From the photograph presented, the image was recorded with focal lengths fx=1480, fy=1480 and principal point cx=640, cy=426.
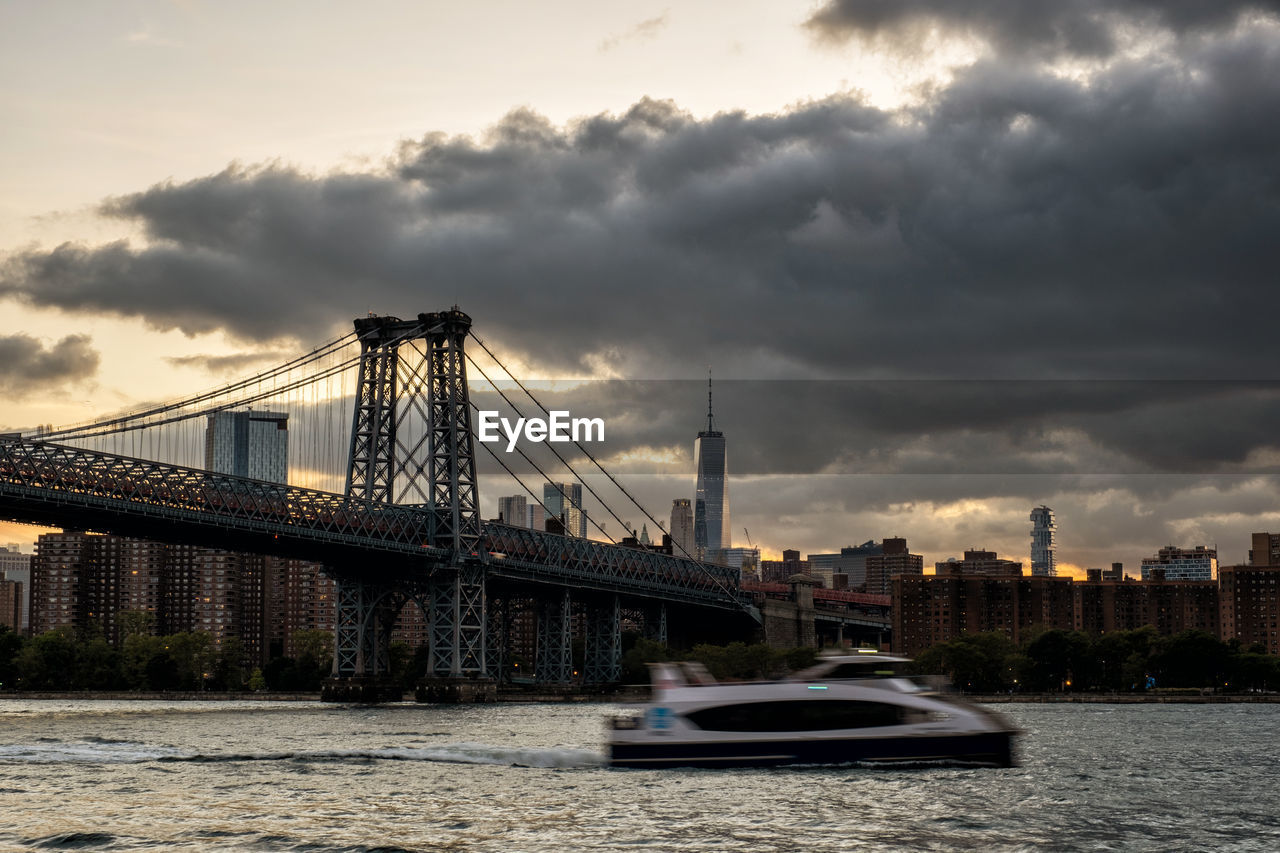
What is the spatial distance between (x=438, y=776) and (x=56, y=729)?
32385 mm

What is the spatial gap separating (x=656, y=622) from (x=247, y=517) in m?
71.5

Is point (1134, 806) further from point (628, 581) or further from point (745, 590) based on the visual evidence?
point (745, 590)

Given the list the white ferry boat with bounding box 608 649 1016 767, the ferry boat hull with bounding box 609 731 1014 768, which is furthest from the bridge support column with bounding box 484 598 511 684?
the ferry boat hull with bounding box 609 731 1014 768

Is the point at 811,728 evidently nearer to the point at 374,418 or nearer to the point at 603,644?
the point at 374,418

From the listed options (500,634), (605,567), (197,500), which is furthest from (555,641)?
(197,500)

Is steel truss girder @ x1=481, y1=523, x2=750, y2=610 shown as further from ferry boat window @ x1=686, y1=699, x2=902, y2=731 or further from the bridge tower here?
ferry boat window @ x1=686, y1=699, x2=902, y2=731

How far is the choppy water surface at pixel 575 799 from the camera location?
29172 millimetres

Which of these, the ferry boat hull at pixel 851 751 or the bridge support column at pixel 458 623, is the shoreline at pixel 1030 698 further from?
the ferry boat hull at pixel 851 751

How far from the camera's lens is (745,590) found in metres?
170

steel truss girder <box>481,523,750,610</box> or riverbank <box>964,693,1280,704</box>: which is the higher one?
steel truss girder <box>481,523,750,610</box>

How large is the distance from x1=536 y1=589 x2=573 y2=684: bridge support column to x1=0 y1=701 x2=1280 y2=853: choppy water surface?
76908mm

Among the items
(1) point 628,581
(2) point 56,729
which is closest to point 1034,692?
(1) point 628,581

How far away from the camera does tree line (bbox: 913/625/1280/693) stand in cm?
13375

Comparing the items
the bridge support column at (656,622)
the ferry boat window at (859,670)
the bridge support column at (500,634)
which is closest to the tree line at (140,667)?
the bridge support column at (500,634)
